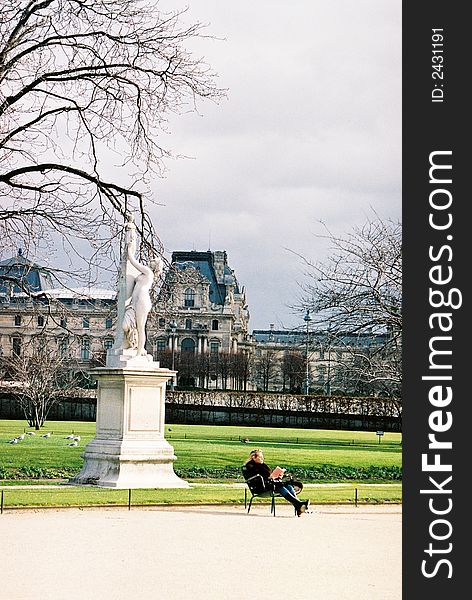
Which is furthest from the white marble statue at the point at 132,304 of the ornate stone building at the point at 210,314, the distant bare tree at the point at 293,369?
the ornate stone building at the point at 210,314

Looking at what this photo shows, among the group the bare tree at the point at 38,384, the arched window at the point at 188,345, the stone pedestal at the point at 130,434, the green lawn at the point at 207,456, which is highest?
the arched window at the point at 188,345

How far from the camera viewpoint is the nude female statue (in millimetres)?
19281

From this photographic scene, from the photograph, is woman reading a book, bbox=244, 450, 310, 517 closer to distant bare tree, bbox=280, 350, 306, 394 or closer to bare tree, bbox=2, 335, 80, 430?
bare tree, bbox=2, 335, 80, 430

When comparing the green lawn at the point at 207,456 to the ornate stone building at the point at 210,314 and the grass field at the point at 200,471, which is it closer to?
the grass field at the point at 200,471

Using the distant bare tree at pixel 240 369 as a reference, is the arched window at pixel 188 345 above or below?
above

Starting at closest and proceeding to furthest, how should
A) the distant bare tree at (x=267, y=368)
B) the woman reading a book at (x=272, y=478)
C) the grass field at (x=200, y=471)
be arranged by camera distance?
the woman reading a book at (x=272, y=478) < the grass field at (x=200, y=471) < the distant bare tree at (x=267, y=368)

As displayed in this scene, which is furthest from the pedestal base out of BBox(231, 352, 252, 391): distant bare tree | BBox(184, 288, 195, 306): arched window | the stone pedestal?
BBox(184, 288, 195, 306): arched window

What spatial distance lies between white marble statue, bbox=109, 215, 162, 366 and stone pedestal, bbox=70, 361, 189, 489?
0.43m

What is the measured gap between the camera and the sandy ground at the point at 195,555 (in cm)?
955

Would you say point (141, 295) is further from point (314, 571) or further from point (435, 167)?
point (435, 167)

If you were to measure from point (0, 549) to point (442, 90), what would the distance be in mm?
6321

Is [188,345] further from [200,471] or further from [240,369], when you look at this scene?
[200,471]

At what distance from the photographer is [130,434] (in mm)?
19078

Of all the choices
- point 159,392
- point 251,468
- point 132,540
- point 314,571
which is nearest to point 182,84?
point 159,392
